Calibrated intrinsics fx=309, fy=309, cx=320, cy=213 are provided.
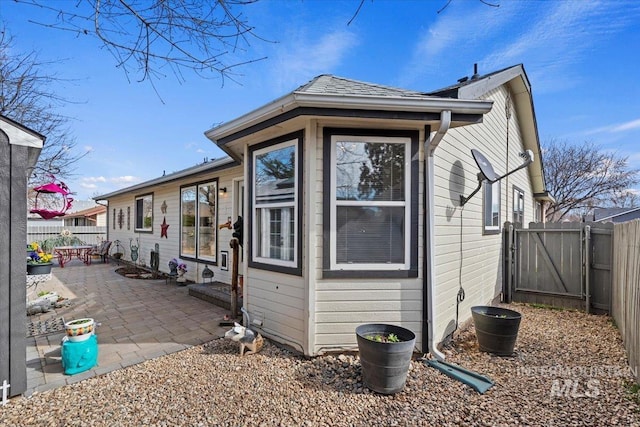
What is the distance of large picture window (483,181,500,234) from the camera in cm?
588

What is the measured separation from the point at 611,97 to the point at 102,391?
17.8 metres

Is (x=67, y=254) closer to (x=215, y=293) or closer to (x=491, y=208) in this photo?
(x=215, y=293)

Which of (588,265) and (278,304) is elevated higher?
(588,265)


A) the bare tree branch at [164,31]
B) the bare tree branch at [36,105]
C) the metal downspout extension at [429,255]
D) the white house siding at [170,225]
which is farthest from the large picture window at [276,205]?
the bare tree branch at [36,105]

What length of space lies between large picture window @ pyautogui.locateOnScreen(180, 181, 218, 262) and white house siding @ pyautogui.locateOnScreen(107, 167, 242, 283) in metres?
0.19

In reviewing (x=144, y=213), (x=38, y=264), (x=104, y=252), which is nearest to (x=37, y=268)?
(x=38, y=264)

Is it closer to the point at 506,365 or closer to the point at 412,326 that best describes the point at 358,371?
the point at 412,326

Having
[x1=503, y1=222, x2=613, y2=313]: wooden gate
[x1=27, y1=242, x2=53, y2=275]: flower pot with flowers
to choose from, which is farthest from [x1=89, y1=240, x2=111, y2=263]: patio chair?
[x1=503, y1=222, x2=613, y2=313]: wooden gate

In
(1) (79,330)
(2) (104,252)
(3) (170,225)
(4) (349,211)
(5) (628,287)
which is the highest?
(4) (349,211)

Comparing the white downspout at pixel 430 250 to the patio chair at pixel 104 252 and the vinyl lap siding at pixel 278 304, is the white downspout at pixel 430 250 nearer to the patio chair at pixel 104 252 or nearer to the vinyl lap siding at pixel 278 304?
the vinyl lap siding at pixel 278 304

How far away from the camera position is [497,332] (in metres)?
3.67

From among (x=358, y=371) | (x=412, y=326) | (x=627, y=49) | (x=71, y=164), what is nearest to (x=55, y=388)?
(x=358, y=371)

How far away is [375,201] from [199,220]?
5367mm

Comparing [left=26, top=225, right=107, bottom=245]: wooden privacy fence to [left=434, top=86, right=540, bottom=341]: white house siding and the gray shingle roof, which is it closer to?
the gray shingle roof
